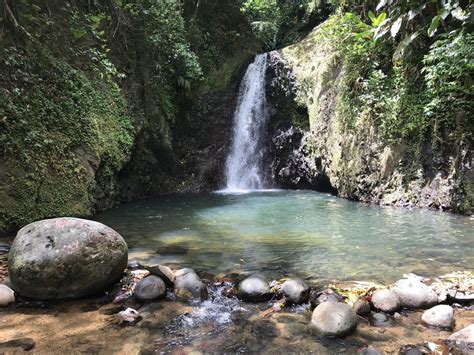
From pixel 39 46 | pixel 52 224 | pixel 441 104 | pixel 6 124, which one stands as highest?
pixel 39 46

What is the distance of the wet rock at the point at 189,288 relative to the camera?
166 inches

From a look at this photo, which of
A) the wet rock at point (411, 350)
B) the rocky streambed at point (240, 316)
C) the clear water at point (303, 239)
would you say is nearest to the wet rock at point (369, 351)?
the rocky streambed at point (240, 316)

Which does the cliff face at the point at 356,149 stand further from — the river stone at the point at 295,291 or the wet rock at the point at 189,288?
the wet rock at the point at 189,288

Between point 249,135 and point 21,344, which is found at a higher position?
point 249,135

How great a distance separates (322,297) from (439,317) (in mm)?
1055

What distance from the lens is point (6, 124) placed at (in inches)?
274

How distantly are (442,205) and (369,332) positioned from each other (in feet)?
19.7

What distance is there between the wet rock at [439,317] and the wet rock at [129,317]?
2.64m

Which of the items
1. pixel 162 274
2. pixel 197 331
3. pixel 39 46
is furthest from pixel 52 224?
pixel 39 46

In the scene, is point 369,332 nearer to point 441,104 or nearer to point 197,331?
point 197,331

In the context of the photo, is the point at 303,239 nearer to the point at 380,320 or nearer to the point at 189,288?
the point at 189,288

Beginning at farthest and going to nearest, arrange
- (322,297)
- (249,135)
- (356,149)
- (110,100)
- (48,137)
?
1. (249,135)
2. (110,100)
3. (356,149)
4. (48,137)
5. (322,297)

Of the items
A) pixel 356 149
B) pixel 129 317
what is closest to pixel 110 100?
pixel 356 149

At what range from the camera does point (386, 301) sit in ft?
12.4
